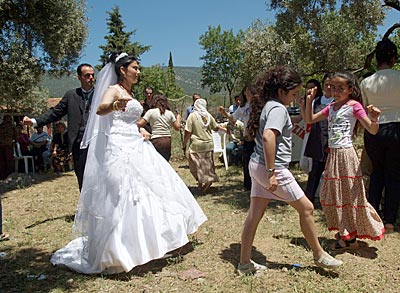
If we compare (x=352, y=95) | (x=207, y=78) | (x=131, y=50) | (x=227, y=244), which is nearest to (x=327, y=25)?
(x=352, y=95)

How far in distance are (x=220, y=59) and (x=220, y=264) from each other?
51.5m

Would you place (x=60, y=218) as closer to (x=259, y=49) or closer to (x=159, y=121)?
(x=159, y=121)

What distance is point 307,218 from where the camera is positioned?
9.78ft

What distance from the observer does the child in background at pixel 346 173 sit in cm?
340

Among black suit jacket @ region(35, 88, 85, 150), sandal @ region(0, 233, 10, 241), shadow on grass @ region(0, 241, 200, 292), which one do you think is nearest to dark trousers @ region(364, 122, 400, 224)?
shadow on grass @ region(0, 241, 200, 292)

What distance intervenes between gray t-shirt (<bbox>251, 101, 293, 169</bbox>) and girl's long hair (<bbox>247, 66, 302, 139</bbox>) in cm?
7

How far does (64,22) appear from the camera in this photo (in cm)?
946

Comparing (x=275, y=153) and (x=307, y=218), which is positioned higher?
(x=275, y=153)

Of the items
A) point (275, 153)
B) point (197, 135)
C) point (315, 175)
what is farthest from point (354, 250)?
point (197, 135)

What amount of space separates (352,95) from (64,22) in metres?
8.29

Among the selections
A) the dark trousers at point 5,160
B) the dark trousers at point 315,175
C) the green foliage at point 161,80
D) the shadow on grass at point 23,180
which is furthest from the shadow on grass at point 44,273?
the green foliage at point 161,80

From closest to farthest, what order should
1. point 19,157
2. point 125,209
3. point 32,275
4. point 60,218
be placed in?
point 125,209 → point 32,275 → point 60,218 → point 19,157

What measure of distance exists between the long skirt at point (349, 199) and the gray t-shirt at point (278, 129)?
0.78m

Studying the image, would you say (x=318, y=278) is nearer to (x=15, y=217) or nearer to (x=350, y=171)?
(x=350, y=171)
